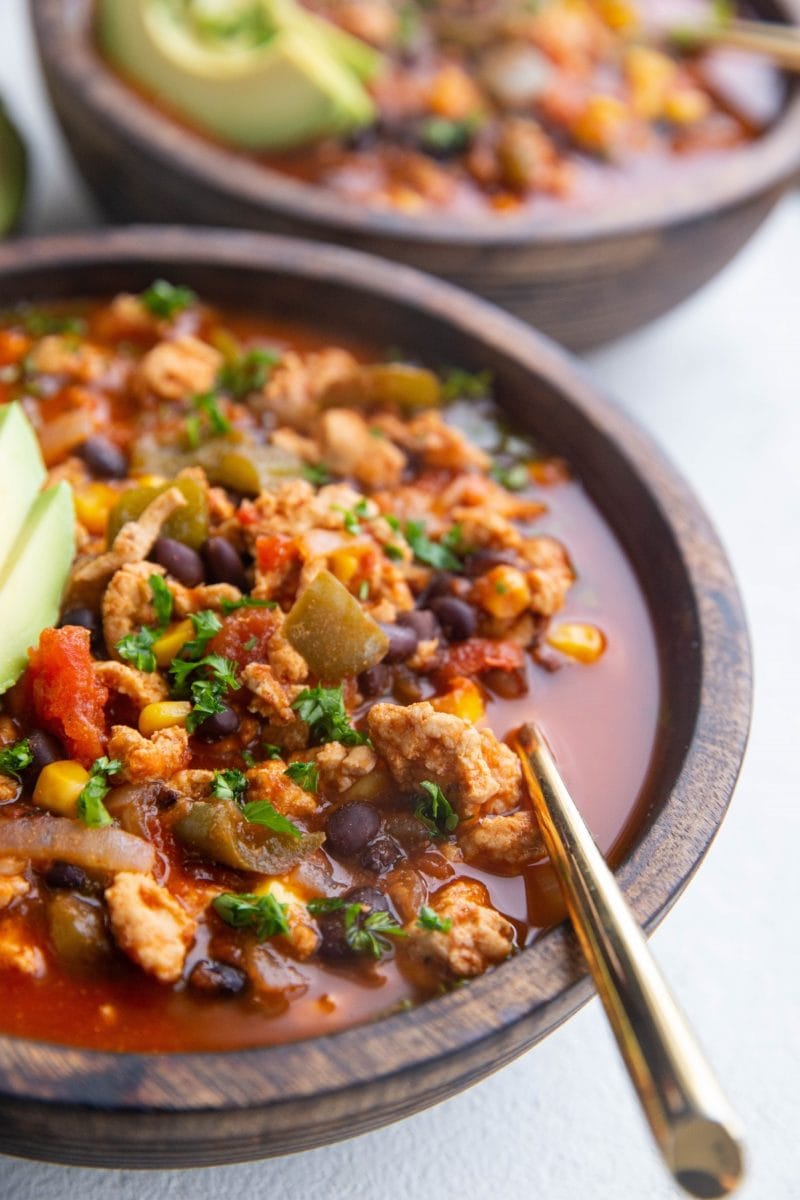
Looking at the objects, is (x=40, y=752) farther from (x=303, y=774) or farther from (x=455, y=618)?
(x=455, y=618)

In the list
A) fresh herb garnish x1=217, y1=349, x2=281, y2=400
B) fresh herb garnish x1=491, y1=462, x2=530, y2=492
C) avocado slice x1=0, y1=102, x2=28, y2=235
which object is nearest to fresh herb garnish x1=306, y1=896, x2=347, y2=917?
fresh herb garnish x1=491, y1=462, x2=530, y2=492

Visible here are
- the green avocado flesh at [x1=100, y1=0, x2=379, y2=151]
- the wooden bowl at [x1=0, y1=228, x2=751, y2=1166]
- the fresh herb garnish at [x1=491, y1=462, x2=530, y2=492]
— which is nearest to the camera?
the wooden bowl at [x1=0, y1=228, x2=751, y2=1166]

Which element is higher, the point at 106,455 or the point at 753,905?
the point at 106,455

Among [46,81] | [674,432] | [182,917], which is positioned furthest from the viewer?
[674,432]

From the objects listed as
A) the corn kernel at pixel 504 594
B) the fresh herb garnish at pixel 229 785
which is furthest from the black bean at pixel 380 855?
the corn kernel at pixel 504 594

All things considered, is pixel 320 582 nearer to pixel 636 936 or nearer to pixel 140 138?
pixel 636 936

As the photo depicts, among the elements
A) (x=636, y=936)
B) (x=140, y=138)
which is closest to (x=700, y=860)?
(x=636, y=936)

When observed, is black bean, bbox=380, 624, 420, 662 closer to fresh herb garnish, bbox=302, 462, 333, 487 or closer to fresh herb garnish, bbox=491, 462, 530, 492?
fresh herb garnish, bbox=302, 462, 333, 487
